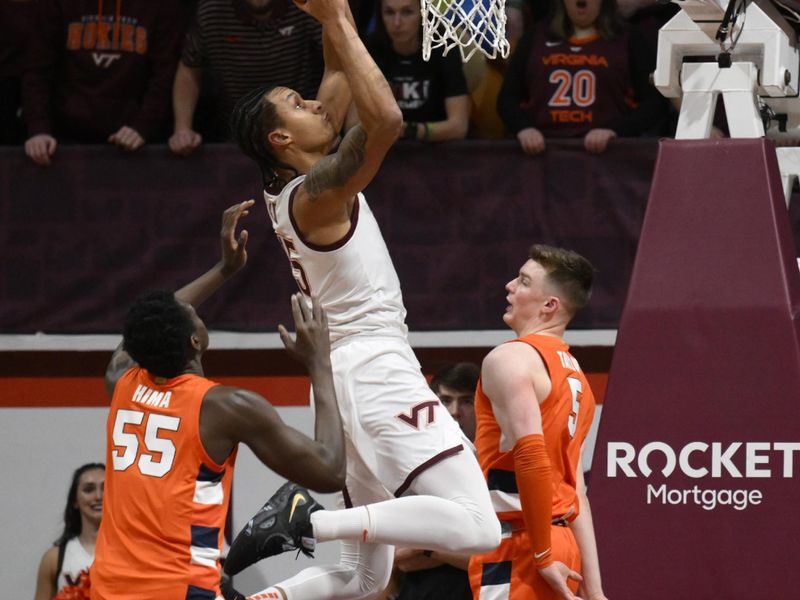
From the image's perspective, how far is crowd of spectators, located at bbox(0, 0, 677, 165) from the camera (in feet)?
24.8

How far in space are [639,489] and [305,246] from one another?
139 centimetres

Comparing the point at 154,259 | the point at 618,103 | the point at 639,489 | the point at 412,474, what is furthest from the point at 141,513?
the point at 618,103

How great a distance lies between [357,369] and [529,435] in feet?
1.91

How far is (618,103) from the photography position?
25.0 ft

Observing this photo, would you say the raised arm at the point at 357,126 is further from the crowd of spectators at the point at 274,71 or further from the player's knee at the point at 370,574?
the crowd of spectators at the point at 274,71

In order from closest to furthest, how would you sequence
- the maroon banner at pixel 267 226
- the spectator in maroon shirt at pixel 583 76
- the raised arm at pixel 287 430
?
the raised arm at pixel 287 430, the maroon banner at pixel 267 226, the spectator in maroon shirt at pixel 583 76

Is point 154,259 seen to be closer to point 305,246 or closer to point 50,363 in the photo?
point 50,363

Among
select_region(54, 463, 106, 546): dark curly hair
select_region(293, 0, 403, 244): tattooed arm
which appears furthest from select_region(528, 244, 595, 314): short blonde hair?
select_region(54, 463, 106, 546): dark curly hair

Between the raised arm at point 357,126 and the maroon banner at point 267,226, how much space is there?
2.92 metres

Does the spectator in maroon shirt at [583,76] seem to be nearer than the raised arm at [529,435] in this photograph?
No

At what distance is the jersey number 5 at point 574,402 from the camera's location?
4.84m

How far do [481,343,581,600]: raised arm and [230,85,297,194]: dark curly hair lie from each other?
0.94 meters

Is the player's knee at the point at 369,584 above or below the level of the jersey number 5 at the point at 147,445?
below

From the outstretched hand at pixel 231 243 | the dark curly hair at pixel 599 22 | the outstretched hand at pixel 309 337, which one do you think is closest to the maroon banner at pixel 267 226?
the dark curly hair at pixel 599 22
